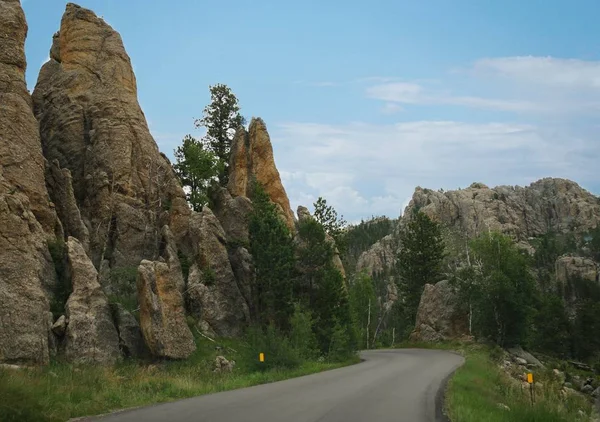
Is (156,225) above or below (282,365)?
above

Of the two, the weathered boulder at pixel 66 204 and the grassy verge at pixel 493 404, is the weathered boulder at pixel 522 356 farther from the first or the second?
the weathered boulder at pixel 66 204

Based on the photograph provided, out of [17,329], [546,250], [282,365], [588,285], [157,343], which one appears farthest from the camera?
[546,250]

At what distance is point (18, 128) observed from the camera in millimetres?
31969

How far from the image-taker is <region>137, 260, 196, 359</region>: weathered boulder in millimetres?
30938

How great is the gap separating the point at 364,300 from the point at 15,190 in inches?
2847

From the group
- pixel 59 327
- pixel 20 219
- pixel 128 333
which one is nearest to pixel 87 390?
pixel 59 327

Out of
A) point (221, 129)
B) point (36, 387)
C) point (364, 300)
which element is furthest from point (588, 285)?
point (36, 387)

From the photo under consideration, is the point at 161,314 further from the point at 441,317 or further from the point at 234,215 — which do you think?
the point at 441,317

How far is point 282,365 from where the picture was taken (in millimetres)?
28469

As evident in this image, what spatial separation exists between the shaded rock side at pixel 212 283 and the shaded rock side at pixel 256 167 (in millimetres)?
13726

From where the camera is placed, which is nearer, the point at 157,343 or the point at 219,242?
the point at 157,343

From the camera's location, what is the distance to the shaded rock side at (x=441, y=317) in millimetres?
63000

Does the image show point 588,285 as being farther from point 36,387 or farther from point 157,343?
point 36,387

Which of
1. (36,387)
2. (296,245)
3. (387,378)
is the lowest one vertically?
(387,378)
